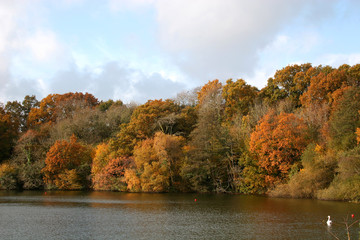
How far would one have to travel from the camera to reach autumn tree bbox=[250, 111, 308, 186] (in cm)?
4997

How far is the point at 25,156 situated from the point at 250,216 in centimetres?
5278

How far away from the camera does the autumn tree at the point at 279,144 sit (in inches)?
1967

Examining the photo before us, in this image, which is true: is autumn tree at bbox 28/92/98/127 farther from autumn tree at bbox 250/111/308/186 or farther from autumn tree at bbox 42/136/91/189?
autumn tree at bbox 250/111/308/186

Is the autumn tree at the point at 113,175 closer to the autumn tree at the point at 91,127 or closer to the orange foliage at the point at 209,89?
the autumn tree at the point at 91,127

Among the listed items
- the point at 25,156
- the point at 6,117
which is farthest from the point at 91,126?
the point at 6,117

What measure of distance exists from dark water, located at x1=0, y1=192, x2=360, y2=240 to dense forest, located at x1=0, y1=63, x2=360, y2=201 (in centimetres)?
876

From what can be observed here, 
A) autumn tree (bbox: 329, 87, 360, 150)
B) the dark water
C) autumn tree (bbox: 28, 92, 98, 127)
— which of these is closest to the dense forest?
Result: autumn tree (bbox: 329, 87, 360, 150)

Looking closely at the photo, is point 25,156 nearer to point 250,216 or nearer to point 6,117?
point 6,117

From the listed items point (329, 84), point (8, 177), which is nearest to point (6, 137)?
point (8, 177)

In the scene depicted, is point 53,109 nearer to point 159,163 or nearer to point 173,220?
point 159,163

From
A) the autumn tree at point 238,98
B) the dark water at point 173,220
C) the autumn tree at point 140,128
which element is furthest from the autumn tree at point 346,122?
the autumn tree at point 140,128

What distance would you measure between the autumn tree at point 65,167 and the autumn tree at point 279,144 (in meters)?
32.7

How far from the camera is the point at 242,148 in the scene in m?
57.6

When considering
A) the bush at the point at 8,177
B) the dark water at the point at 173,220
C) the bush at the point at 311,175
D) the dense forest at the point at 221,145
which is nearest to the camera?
the dark water at the point at 173,220
